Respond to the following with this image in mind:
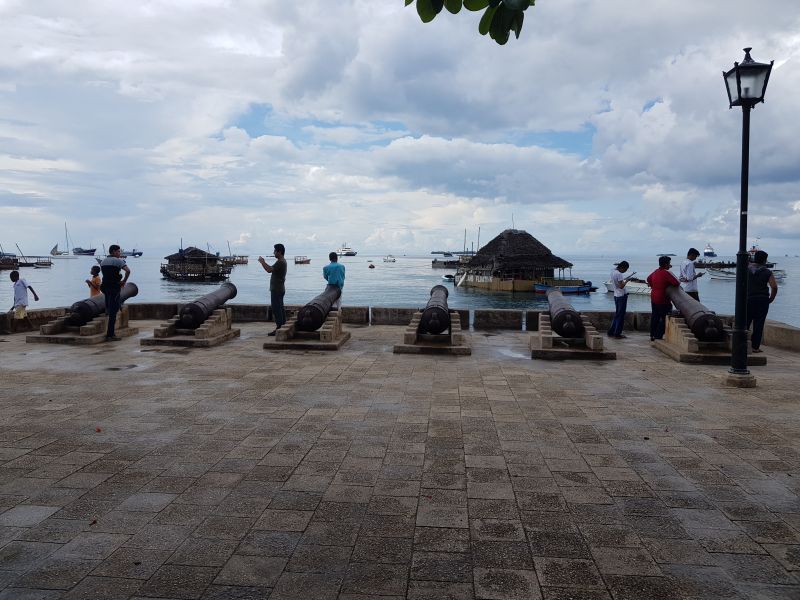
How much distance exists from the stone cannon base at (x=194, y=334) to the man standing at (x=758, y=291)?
372 inches

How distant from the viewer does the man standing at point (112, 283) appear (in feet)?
35.0

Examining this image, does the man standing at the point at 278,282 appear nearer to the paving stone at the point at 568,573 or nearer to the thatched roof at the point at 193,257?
the paving stone at the point at 568,573

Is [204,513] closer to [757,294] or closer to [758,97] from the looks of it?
[758,97]

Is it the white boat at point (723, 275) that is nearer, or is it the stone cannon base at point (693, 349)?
the stone cannon base at point (693, 349)

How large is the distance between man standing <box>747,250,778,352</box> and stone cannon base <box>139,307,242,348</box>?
9452 millimetres

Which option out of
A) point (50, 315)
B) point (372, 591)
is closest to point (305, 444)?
point (372, 591)

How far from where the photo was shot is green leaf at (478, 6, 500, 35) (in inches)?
94.7

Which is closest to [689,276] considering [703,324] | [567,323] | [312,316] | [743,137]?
[703,324]

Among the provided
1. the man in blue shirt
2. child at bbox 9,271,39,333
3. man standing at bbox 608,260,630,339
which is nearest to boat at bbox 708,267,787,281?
man standing at bbox 608,260,630,339

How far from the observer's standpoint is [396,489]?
13.0ft

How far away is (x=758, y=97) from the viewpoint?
7062mm

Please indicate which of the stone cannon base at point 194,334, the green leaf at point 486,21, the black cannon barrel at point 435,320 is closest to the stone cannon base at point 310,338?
the stone cannon base at point 194,334

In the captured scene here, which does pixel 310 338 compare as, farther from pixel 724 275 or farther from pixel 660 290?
pixel 724 275

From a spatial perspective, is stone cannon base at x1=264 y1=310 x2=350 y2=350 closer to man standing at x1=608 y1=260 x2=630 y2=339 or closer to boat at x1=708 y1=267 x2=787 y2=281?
man standing at x1=608 y1=260 x2=630 y2=339
